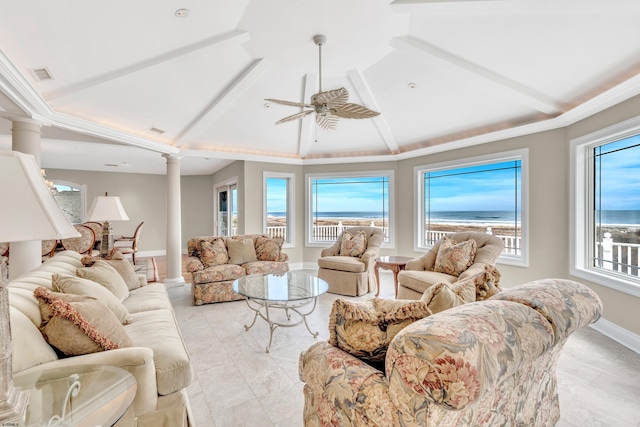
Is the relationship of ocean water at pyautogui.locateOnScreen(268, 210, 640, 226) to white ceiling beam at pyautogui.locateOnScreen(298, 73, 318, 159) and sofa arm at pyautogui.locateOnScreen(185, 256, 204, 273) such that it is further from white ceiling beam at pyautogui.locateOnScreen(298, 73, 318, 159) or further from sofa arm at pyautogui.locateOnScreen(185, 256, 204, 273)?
sofa arm at pyautogui.locateOnScreen(185, 256, 204, 273)

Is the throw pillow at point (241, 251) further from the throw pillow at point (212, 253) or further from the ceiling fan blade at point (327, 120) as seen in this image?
the ceiling fan blade at point (327, 120)

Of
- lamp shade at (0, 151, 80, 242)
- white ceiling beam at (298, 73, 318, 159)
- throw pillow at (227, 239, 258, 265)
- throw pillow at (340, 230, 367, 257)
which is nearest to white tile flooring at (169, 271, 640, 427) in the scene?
throw pillow at (227, 239, 258, 265)

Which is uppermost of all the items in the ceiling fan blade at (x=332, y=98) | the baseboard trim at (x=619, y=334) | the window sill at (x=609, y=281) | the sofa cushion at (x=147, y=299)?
the ceiling fan blade at (x=332, y=98)

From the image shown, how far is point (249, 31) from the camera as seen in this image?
294 centimetres

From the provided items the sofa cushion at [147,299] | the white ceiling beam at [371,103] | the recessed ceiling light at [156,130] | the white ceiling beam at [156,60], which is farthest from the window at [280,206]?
the white ceiling beam at [156,60]

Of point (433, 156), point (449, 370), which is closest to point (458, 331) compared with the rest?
point (449, 370)

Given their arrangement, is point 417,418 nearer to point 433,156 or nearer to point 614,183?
point 614,183

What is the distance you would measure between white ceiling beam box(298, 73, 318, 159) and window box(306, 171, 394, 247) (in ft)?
2.25

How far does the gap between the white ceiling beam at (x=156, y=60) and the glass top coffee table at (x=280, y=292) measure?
2.44 metres

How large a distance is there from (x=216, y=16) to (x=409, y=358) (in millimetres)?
2930

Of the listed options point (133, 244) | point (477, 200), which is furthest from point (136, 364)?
point (477, 200)

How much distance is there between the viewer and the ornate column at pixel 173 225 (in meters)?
5.40

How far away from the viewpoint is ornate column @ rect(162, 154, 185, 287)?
212 inches

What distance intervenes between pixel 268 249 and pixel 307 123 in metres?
2.26
